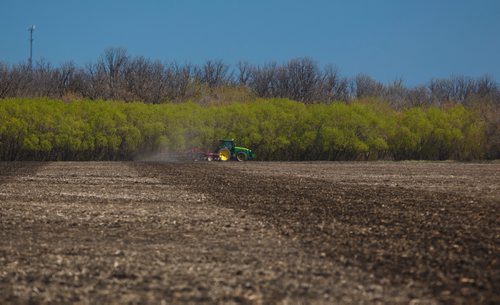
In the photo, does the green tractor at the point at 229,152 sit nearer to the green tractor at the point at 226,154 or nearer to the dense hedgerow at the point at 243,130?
the green tractor at the point at 226,154

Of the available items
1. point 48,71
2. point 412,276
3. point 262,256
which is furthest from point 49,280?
point 48,71

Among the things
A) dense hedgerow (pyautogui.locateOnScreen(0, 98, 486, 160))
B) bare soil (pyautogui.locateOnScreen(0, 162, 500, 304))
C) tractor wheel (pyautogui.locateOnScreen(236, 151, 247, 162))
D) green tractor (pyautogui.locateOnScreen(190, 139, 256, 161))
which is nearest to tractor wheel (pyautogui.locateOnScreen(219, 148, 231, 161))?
green tractor (pyautogui.locateOnScreen(190, 139, 256, 161))

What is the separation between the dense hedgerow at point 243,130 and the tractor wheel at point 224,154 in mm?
11501

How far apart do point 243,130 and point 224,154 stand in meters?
13.5

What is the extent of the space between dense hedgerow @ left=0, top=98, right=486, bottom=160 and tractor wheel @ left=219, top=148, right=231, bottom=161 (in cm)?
1150

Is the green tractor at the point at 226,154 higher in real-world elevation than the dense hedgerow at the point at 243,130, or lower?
lower

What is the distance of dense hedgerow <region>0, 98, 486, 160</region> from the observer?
7038cm

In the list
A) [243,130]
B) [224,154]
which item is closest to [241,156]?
[224,154]

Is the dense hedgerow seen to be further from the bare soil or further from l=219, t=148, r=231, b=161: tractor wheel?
the bare soil

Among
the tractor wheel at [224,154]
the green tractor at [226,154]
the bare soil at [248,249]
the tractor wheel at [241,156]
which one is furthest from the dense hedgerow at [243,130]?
the bare soil at [248,249]

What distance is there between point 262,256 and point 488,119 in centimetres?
7408

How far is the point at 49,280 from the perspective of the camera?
33.1ft

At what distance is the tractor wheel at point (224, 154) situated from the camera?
6169 centimetres

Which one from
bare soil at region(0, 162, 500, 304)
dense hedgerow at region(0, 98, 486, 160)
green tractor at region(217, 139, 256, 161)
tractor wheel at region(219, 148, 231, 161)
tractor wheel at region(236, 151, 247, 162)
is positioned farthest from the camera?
dense hedgerow at region(0, 98, 486, 160)
